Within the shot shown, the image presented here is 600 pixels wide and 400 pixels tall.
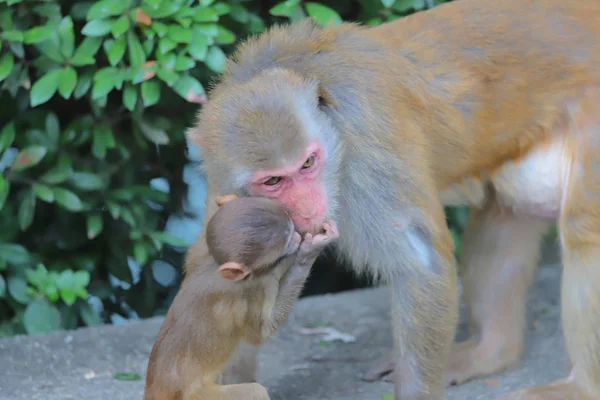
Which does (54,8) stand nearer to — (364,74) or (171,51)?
(171,51)

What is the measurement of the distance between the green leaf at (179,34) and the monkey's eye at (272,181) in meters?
1.23

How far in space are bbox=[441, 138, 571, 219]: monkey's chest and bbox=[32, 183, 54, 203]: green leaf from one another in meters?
2.01

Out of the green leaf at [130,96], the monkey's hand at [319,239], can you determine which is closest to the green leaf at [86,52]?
the green leaf at [130,96]

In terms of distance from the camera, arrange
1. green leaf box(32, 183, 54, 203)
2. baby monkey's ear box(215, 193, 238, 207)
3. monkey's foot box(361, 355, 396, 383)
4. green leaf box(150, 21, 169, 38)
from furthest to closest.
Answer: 1. green leaf box(32, 183, 54, 203)
2. monkey's foot box(361, 355, 396, 383)
3. green leaf box(150, 21, 169, 38)
4. baby monkey's ear box(215, 193, 238, 207)

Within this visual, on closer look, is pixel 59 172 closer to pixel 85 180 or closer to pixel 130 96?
pixel 85 180

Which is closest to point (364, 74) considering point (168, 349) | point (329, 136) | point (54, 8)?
point (329, 136)

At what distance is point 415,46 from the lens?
13.2 ft

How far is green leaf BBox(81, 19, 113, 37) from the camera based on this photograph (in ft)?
15.0

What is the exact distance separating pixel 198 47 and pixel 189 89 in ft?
0.70

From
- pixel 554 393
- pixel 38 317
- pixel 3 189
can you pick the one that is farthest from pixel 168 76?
pixel 554 393

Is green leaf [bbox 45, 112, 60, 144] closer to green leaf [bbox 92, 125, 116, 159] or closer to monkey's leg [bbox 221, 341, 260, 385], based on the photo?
green leaf [bbox 92, 125, 116, 159]

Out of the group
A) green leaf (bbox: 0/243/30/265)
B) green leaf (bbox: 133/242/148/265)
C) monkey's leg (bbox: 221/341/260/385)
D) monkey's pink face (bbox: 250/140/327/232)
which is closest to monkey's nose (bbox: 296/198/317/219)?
monkey's pink face (bbox: 250/140/327/232)

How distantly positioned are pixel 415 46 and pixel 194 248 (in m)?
1.29

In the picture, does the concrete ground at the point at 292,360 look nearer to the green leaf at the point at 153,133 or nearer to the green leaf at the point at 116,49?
Answer: the green leaf at the point at 153,133
